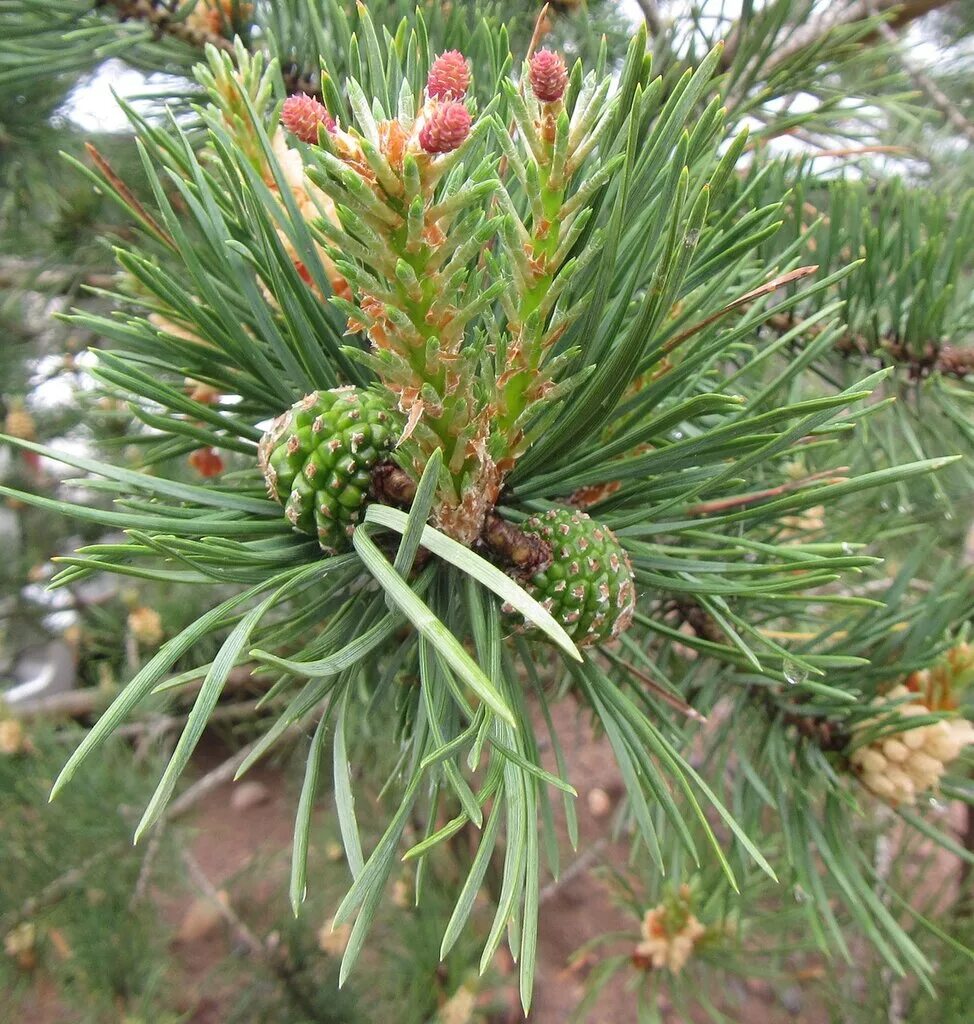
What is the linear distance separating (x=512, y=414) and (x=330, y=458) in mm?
65

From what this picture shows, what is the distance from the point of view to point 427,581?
11.2 inches

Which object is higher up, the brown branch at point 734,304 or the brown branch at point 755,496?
the brown branch at point 734,304

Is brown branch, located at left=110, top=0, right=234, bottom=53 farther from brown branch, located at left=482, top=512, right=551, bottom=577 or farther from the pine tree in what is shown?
brown branch, located at left=482, top=512, right=551, bottom=577

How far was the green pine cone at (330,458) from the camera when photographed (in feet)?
0.86

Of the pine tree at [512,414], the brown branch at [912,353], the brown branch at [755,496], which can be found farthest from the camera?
the brown branch at [912,353]

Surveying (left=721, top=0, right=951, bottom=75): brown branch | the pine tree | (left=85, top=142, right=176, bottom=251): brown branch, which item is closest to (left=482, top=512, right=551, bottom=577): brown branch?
the pine tree

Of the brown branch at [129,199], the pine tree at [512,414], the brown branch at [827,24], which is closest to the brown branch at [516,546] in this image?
the pine tree at [512,414]

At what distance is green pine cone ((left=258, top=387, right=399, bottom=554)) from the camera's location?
0.26 meters

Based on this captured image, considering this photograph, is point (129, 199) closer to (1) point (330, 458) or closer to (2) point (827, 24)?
(1) point (330, 458)

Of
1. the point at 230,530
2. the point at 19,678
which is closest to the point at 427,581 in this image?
the point at 230,530

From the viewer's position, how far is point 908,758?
15.6 inches

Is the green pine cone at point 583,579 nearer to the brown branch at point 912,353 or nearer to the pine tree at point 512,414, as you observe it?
the pine tree at point 512,414

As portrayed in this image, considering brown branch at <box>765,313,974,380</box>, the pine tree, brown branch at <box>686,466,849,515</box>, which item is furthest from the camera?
brown branch at <box>765,313,974,380</box>

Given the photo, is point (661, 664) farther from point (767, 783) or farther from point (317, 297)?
point (317, 297)
